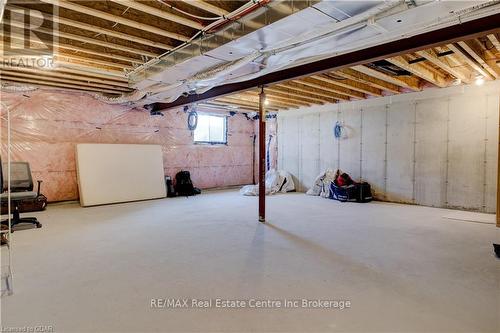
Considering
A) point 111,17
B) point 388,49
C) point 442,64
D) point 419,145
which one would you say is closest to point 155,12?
point 111,17

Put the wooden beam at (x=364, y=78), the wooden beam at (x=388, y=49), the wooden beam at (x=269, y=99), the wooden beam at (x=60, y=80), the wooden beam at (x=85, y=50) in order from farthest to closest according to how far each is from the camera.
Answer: the wooden beam at (x=269, y=99), the wooden beam at (x=364, y=78), the wooden beam at (x=60, y=80), the wooden beam at (x=85, y=50), the wooden beam at (x=388, y=49)

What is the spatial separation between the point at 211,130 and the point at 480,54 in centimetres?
640

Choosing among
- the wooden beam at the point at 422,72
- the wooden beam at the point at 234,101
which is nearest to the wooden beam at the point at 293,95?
the wooden beam at the point at 234,101

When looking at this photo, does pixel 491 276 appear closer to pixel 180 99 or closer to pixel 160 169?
pixel 180 99

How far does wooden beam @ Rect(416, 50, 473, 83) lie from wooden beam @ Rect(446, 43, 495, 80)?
0.21 metres

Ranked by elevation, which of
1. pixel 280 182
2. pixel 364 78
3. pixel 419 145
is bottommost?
pixel 280 182

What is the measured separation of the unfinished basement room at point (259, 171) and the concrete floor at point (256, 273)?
0.8 inches

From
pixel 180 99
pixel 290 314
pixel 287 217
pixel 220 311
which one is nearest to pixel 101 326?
pixel 220 311

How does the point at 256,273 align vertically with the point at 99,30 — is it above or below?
below

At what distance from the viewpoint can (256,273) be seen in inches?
101

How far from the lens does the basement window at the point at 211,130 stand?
331 inches

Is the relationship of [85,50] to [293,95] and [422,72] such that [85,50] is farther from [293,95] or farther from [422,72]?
[422,72]

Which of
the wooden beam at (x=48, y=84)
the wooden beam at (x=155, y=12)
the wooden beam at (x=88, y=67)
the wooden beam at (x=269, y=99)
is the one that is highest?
the wooden beam at (x=269, y=99)

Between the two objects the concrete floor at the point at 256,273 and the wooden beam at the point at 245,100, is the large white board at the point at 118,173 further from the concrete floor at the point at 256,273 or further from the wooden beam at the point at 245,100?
the wooden beam at the point at 245,100
